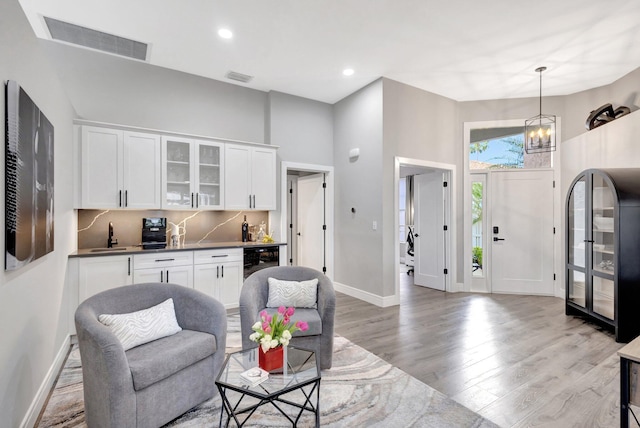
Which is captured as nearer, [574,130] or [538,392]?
[538,392]

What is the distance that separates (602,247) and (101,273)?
5651mm

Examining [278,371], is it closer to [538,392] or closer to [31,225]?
[31,225]

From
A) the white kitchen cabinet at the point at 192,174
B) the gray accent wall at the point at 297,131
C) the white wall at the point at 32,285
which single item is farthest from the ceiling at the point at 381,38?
the white wall at the point at 32,285

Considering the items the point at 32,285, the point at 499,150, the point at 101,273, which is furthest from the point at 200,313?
the point at 499,150

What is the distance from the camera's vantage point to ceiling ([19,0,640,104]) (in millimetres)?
3051

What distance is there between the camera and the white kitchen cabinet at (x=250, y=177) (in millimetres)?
4469

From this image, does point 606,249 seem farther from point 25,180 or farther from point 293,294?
A: point 25,180

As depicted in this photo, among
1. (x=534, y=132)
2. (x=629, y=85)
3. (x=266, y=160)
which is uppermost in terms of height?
(x=629, y=85)

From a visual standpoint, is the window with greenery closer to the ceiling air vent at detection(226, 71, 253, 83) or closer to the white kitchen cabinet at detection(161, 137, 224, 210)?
the ceiling air vent at detection(226, 71, 253, 83)

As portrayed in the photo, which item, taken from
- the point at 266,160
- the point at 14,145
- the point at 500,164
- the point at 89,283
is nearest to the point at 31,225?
the point at 14,145

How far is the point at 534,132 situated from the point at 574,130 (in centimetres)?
142

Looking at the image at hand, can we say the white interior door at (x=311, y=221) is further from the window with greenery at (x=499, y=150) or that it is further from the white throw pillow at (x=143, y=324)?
the white throw pillow at (x=143, y=324)

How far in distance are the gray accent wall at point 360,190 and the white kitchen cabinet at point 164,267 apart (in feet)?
8.15

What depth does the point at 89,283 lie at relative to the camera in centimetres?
337
